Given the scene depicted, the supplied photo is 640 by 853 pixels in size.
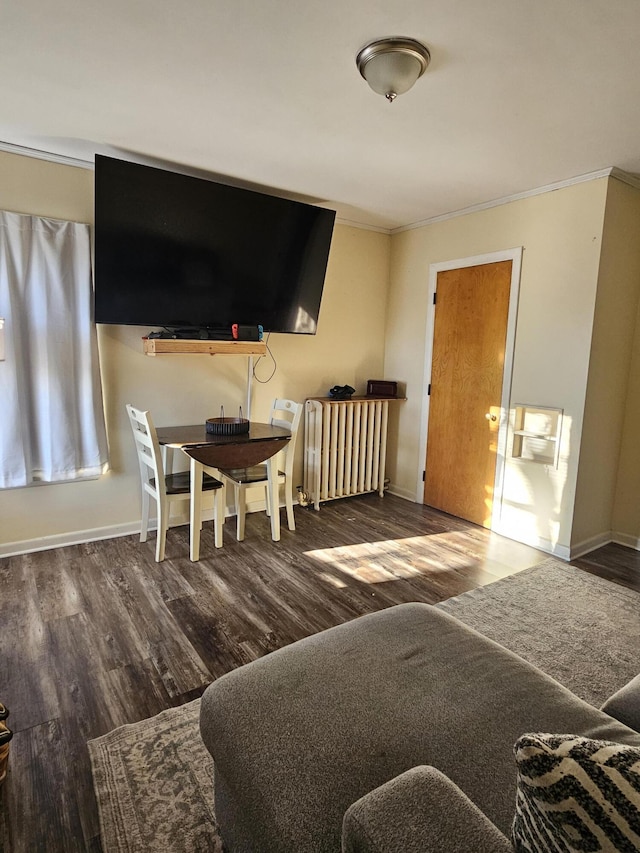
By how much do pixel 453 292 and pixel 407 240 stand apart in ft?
2.48

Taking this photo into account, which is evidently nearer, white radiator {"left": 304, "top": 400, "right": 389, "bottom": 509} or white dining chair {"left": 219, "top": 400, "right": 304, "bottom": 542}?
→ white dining chair {"left": 219, "top": 400, "right": 304, "bottom": 542}

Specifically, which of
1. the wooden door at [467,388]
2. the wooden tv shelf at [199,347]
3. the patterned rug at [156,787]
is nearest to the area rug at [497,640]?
the patterned rug at [156,787]

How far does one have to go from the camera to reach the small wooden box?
4.25 m

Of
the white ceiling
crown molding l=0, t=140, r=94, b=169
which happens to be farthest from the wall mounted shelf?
crown molding l=0, t=140, r=94, b=169

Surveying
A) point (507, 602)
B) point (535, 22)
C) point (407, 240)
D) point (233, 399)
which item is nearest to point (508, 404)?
point (507, 602)

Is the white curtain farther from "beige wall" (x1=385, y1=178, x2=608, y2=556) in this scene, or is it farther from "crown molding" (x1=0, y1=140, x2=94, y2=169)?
"beige wall" (x1=385, y1=178, x2=608, y2=556)

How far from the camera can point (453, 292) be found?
12.5ft

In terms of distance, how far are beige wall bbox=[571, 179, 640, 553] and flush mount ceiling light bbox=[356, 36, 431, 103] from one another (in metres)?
1.69

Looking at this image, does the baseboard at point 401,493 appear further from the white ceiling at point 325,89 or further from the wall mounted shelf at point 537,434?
the white ceiling at point 325,89

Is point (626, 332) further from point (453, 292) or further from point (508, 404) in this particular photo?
point (453, 292)

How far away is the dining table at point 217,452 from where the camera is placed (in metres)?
2.85

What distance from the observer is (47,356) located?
9.45 feet

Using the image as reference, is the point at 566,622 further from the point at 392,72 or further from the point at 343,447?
the point at 392,72

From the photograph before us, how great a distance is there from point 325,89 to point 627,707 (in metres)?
2.40
